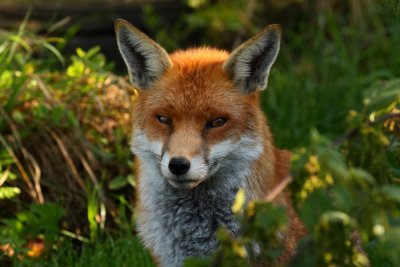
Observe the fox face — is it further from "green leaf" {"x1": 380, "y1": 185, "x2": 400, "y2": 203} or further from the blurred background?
"green leaf" {"x1": 380, "y1": 185, "x2": 400, "y2": 203}

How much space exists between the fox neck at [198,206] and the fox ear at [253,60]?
32 centimetres

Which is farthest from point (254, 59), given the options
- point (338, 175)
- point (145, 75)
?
point (338, 175)

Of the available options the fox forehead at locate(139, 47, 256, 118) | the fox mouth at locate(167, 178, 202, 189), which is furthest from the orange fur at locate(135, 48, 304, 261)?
the fox mouth at locate(167, 178, 202, 189)

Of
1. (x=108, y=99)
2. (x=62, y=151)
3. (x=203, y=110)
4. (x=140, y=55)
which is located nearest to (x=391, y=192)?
(x=203, y=110)

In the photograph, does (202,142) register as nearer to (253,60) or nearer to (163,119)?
(163,119)

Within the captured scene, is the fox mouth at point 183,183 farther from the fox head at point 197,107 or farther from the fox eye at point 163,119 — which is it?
the fox eye at point 163,119

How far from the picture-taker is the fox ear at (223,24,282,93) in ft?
12.9

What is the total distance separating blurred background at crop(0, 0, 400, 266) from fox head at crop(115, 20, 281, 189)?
58 centimetres

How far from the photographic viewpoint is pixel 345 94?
6.99 m

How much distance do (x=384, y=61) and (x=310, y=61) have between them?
2.55ft

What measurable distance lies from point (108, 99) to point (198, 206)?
2.08 meters

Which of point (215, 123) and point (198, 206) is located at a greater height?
point (215, 123)

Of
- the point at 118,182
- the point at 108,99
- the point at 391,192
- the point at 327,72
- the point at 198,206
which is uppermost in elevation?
the point at 391,192

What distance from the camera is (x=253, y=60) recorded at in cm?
413
